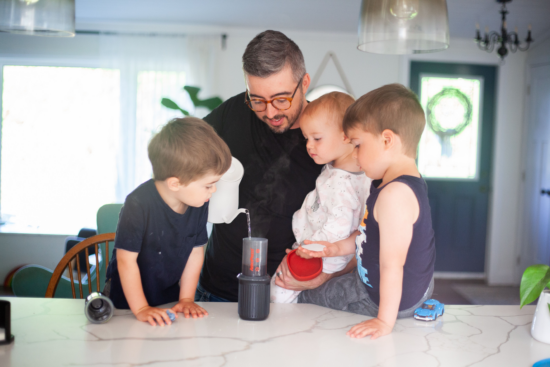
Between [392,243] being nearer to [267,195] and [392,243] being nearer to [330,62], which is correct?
[267,195]

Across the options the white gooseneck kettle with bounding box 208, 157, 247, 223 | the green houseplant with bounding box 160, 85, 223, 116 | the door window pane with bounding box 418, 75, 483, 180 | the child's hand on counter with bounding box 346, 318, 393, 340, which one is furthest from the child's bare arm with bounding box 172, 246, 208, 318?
the door window pane with bounding box 418, 75, 483, 180

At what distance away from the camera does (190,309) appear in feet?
3.65

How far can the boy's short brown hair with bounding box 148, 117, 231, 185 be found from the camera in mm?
1126

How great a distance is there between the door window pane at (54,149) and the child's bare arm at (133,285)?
154 inches

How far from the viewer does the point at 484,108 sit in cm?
496

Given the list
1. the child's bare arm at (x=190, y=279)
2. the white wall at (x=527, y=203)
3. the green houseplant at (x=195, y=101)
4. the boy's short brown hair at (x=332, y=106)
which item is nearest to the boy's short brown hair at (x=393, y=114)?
the boy's short brown hair at (x=332, y=106)

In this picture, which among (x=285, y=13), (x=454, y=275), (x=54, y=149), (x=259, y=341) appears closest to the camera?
(x=259, y=341)

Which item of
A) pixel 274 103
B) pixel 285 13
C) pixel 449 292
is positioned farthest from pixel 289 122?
pixel 449 292

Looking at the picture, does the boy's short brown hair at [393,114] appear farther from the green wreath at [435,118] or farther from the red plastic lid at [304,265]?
the green wreath at [435,118]

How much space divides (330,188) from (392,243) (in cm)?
43

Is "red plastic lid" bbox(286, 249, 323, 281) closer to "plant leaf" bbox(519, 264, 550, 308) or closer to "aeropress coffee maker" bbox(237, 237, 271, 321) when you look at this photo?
"aeropress coffee maker" bbox(237, 237, 271, 321)

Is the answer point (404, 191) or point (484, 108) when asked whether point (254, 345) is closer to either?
point (404, 191)

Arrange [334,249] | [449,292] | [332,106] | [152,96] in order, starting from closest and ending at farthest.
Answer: [334,249] < [332,106] < [449,292] < [152,96]

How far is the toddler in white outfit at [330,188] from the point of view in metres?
1.37
